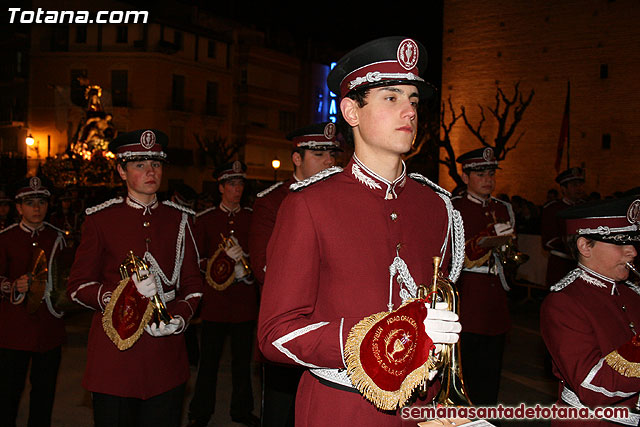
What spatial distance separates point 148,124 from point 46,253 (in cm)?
3675

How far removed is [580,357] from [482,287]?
2907mm

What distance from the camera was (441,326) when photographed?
2.21m

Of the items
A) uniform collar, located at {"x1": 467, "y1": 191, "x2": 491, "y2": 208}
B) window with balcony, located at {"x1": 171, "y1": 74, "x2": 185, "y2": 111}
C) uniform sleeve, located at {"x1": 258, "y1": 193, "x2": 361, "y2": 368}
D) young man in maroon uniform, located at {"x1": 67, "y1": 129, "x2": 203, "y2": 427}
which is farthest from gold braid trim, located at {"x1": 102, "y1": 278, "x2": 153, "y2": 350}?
window with balcony, located at {"x1": 171, "y1": 74, "x2": 185, "y2": 111}

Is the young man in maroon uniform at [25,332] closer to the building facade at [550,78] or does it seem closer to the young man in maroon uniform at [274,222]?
the young man in maroon uniform at [274,222]

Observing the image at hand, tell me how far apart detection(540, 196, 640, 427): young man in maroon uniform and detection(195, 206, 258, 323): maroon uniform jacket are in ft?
12.9

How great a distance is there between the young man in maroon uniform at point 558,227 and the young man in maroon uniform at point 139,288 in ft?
22.0

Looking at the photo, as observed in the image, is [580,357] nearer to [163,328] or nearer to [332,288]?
[332,288]

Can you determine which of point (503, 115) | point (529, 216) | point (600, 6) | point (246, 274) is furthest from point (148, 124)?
point (246, 274)

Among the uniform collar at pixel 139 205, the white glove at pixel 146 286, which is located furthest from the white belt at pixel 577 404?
the uniform collar at pixel 139 205

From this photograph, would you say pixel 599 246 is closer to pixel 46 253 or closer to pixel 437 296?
pixel 437 296

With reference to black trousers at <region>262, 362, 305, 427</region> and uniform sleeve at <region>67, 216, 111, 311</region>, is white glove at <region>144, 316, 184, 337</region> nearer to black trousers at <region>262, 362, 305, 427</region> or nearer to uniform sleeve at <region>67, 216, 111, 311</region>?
uniform sleeve at <region>67, 216, 111, 311</region>

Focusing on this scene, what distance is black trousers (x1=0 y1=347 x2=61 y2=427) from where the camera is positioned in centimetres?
555

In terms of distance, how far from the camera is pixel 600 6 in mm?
25016

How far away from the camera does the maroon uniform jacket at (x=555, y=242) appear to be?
9578 mm
